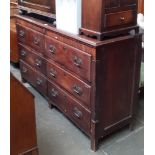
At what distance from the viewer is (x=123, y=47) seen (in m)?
1.78

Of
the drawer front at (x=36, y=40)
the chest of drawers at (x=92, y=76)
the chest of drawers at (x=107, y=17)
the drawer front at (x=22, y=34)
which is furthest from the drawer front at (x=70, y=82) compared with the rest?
the drawer front at (x=22, y=34)

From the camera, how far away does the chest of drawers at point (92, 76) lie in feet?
5.60

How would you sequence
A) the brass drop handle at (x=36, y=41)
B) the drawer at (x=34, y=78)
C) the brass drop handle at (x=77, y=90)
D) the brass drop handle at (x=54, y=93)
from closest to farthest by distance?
1. the brass drop handle at (x=77, y=90)
2. the brass drop handle at (x=54, y=93)
3. the brass drop handle at (x=36, y=41)
4. the drawer at (x=34, y=78)

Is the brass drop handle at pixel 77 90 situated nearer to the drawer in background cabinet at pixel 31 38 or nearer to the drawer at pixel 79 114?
the drawer at pixel 79 114

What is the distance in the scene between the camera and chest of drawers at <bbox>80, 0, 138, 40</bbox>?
5.29ft

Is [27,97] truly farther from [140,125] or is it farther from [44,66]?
[140,125]

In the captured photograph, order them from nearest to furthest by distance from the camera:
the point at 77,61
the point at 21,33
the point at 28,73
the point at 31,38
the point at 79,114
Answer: the point at 77,61
the point at 79,114
the point at 31,38
the point at 21,33
the point at 28,73

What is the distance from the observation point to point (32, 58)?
265 centimetres

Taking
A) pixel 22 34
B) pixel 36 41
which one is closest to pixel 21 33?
pixel 22 34

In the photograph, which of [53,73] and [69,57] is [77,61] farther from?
[53,73]

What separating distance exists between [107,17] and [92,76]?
409 millimetres

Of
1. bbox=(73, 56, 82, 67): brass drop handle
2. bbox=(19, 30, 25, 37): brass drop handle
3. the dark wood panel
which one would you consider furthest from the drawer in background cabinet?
bbox=(73, 56, 82, 67): brass drop handle

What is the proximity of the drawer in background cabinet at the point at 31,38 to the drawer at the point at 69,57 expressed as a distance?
0.13 meters

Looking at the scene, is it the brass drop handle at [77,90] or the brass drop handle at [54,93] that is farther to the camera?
the brass drop handle at [54,93]
